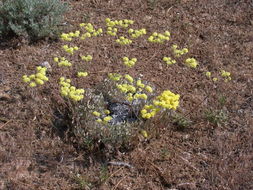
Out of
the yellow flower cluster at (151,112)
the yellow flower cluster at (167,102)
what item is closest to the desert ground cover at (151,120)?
the yellow flower cluster at (151,112)

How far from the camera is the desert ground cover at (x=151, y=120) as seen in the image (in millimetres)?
3941

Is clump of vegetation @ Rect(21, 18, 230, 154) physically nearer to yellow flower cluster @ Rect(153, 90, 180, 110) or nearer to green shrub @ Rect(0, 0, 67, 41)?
yellow flower cluster @ Rect(153, 90, 180, 110)

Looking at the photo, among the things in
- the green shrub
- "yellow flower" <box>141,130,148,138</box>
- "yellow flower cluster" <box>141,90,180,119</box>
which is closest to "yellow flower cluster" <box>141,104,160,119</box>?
"yellow flower cluster" <box>141,90,180,119</box>

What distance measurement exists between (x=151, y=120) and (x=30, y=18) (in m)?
2.88

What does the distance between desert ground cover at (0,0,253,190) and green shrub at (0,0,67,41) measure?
0.54ft

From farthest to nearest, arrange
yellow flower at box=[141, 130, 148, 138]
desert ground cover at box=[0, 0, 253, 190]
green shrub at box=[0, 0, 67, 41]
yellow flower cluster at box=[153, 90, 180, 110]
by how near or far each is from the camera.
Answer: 1. green shrub at box=[0, 0, 67, 41]
2. yellow flower at box=[141, 130, 148, 138]
3. desert ground cover at box=[0, 0, 253, 190]
4. yellow flower cluster at box=[153, 90, 180, 110]

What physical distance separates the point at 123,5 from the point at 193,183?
4.15 meters

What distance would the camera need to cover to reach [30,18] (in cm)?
576

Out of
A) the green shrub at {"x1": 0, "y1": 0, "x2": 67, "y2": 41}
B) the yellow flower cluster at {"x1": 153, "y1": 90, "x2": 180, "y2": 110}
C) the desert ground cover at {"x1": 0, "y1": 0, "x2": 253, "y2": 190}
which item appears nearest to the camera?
the yellow flower cluster at {"x1": 153, "y1": 90, "x2": 180, "y2": 110}

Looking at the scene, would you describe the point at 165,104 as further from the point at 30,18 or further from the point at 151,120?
the point at 30,18

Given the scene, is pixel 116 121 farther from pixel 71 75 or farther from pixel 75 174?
pixel 71 75

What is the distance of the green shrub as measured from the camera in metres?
5.66

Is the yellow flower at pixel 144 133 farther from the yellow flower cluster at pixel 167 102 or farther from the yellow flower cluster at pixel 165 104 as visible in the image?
the yellow flower cluster at pixel 167 102

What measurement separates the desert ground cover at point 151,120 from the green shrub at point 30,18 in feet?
0.54
